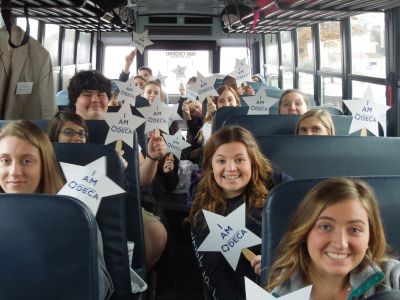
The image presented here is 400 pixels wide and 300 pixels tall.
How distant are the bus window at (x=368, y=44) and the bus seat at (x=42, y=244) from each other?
3.50 metres

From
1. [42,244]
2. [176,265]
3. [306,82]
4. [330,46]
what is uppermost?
[330,46]

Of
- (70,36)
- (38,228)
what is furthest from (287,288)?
(70,36)

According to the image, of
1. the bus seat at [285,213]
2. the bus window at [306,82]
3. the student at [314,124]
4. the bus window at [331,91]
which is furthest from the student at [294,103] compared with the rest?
the bus window at [306,82]

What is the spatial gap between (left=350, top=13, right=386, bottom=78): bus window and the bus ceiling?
21 centimetres

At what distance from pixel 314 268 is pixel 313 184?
29 centimetres

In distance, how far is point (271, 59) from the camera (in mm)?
9594

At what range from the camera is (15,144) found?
2.06m

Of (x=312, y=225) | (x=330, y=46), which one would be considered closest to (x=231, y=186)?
(x=312, y=225)

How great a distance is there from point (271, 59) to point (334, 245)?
8464 mm

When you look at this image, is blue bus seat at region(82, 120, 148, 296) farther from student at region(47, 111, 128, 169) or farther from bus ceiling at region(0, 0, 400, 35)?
bus ceiling at region(0, 0, 400, 35)

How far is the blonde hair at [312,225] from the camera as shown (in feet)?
5.01

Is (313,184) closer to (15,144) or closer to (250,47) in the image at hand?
(15,144)

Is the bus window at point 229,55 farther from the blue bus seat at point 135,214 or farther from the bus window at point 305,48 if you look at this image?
the blue bus seat at point 135,214

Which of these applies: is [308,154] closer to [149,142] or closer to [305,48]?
[149,142]
